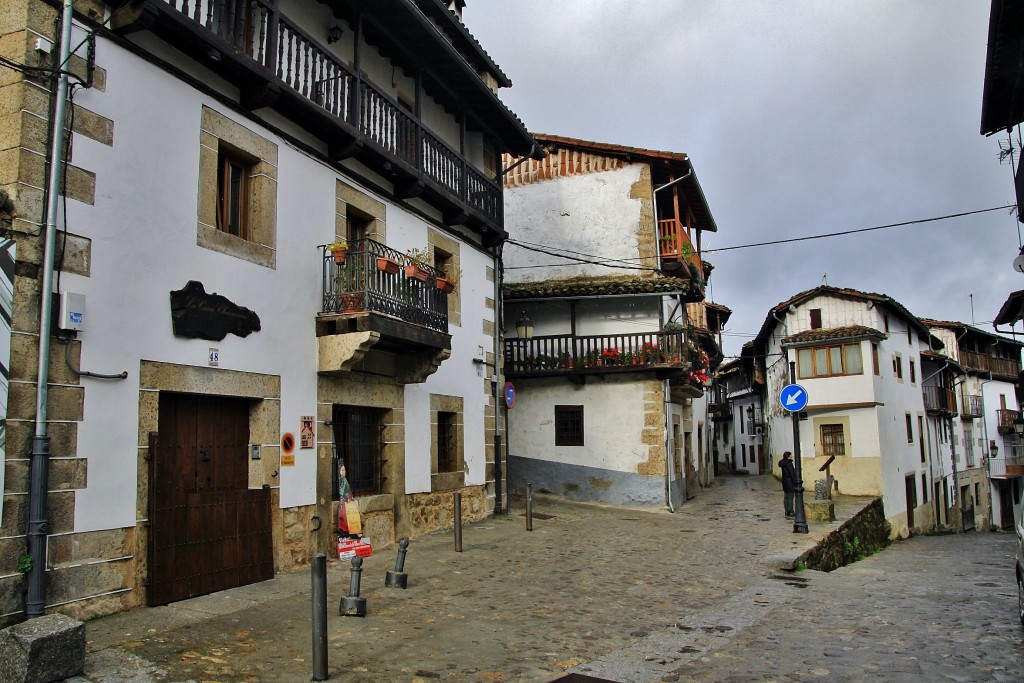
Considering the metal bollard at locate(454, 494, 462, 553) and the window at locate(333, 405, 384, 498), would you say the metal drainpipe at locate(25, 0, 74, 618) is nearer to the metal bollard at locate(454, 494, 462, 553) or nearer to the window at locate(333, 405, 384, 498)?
the window at locate(333, 405, 384, 498)

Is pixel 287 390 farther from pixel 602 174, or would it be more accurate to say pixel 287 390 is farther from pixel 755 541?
pixel 602 174

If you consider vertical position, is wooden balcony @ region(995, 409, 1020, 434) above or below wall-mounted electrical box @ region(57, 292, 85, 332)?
below

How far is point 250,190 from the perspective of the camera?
9.40m

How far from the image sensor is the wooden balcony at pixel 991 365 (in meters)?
40.2

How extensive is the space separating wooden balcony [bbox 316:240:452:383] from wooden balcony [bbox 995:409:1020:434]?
41898 mm

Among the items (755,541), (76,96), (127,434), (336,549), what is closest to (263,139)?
(76,96)

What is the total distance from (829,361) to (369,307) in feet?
69.0

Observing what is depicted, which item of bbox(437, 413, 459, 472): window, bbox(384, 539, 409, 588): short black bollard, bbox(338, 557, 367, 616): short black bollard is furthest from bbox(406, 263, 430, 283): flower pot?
bbox(338, 557, 367, 616): short black bollard

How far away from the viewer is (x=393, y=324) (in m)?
10.3

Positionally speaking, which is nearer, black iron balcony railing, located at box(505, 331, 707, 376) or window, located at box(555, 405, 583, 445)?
black iron balcony railing, located at box(505, 331, 707, 376)

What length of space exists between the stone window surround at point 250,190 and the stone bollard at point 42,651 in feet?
13.8

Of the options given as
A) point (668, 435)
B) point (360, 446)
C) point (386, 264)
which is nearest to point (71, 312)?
point (386, 264)

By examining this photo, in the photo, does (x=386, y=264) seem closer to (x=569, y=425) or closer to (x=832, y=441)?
(x=569, y=425)

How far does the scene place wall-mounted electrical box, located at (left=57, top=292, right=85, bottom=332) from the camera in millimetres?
6586
